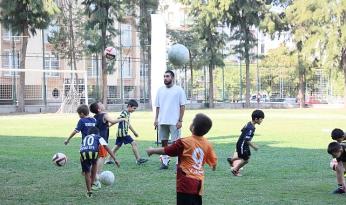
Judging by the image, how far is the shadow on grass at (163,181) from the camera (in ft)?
24.4

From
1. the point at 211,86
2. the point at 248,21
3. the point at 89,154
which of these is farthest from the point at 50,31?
the point at 89,154

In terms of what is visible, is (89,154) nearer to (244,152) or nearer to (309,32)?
(244,152)

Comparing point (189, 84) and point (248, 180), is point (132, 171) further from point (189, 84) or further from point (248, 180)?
point (189, 84)

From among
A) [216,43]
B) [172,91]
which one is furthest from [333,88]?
[172,91]

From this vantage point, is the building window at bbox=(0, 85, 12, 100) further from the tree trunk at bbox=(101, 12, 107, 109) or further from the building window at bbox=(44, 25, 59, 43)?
the building window at bbox=(44, 25, 59, 43)

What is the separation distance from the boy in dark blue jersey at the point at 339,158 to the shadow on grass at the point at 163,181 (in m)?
0.24

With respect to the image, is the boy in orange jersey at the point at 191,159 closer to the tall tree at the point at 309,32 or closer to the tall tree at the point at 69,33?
the tall tree at the point at 309,32

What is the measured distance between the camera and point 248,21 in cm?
5306

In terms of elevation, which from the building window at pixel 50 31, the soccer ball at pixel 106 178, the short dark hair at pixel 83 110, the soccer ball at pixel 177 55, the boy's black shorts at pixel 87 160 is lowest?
the soccer ball at pixel 106 178

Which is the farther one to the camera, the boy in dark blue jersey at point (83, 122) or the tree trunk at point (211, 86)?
the tree trunk at point (211, 86)

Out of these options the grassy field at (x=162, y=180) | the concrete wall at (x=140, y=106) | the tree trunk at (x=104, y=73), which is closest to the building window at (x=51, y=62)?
the tree trunk at (x=104, y=73)

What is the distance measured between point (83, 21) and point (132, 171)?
41.9m

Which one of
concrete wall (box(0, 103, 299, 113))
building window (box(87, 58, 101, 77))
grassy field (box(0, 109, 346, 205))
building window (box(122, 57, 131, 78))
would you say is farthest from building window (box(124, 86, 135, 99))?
grassy field (box(0, 109, 346, 205))

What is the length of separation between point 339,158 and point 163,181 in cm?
285
